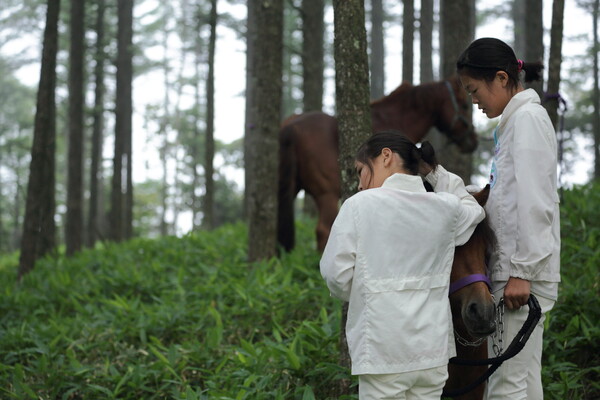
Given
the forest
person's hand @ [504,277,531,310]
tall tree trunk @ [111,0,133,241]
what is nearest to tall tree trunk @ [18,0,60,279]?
the forest

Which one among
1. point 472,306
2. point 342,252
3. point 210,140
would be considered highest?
point 210,140

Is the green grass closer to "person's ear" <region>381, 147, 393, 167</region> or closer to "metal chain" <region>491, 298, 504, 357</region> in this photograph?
"metal chain" <region>491, 298, 504, 357</region>

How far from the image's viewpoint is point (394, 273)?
2.80 meters

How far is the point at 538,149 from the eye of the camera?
2.95 meters

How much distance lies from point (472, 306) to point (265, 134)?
5498mm

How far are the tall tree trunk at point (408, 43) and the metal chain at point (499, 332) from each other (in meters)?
11.2

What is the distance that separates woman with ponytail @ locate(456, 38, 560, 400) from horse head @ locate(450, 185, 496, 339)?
106 mm

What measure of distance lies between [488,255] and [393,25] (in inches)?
1206

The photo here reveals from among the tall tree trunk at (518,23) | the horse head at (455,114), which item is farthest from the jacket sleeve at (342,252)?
the tall tree trunk at (518,23)

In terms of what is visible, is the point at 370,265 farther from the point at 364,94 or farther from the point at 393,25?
the point at 393,25

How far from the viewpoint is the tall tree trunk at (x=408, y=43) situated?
13797mm

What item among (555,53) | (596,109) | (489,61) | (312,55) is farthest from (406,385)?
(596,109)

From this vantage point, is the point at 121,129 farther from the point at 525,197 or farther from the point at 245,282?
the point at 525,197

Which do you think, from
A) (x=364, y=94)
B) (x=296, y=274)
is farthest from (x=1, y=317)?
(x=364, y=94)
